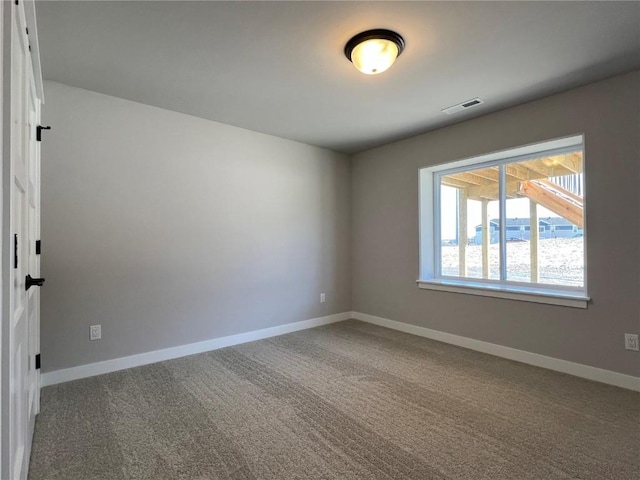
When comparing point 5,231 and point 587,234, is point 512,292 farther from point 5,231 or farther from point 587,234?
point 5,231

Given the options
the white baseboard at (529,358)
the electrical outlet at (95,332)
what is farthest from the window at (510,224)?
the electrical outlet at (95,332)

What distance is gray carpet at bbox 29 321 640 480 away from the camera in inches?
67.7

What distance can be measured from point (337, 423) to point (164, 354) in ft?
6.38

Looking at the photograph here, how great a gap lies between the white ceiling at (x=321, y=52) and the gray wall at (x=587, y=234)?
22cm

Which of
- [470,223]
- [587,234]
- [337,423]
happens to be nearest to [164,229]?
[337,423]

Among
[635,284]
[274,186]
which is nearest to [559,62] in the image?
[635,284]

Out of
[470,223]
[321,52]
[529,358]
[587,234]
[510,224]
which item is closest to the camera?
[321,52]

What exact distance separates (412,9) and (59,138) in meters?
2.78

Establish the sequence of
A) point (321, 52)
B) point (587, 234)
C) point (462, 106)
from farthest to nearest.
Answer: point (462, 106) → point (587, 234) → point (321, 52)

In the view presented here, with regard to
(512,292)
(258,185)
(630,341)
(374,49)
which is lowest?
(630,341)

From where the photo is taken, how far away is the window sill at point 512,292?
2.92 m

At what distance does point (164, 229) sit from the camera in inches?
129

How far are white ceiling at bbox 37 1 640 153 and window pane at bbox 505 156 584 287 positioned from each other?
2.36 feet

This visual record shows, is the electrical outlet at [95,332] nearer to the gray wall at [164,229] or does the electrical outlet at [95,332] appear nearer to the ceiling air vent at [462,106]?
the gray wall at [164,229]
